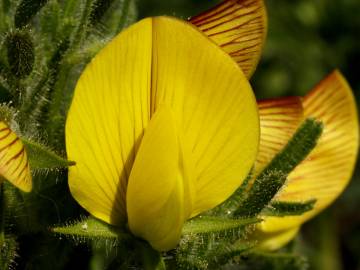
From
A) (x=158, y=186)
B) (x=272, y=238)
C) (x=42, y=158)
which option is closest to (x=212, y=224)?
(x=158, y=186)

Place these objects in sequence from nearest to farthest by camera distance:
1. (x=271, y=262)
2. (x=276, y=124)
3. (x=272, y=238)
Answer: (x=276, y=124), (x=272, y=238), (x=271, y=262)

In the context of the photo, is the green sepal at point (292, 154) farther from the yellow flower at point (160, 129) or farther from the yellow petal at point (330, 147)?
the yellow petal at point (330, 147)

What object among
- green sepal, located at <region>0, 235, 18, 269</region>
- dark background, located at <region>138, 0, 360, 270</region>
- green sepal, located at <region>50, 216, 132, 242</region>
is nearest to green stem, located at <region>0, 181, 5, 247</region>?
green sepal, located at <region>0, 235, 18, 269</region>

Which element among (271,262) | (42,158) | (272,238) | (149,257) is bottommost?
(271,262)

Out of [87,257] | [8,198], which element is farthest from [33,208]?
[87,257]

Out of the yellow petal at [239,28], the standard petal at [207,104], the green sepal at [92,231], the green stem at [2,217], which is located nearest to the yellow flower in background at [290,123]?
the yellow petal at [239,28]

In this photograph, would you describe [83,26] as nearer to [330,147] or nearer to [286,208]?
[286,208]

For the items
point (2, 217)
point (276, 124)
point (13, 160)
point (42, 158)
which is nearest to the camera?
point (13, 160)

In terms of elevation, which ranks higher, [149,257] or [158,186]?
[158,186]
